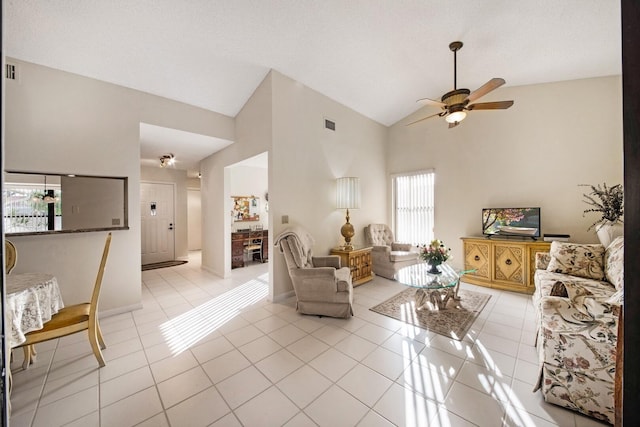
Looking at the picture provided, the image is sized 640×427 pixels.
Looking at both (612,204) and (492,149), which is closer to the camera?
(612,204)

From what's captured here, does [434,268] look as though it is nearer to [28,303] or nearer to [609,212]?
[609,212]

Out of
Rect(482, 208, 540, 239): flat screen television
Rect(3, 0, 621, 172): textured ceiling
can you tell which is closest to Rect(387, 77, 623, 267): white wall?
Rect(482, 208, 540, 239): flat screen television

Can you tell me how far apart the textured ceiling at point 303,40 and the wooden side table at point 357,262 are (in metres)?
2.83

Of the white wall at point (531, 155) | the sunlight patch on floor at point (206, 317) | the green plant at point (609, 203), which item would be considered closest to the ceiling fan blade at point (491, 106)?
the white wall at point (531, 155)

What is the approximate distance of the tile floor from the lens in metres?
1.55

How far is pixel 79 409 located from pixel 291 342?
5.21ft

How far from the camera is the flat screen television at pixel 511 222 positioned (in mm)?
3795

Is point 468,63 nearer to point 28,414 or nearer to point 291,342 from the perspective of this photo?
point 291,342

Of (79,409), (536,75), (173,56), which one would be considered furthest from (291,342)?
(536,75)

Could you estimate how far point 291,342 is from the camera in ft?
7.87

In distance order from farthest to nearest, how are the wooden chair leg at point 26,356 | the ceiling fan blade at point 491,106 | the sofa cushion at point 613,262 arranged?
1. the ceiling fan blade at point 491,106
2. the sofa cushion at point 613,262
3. the wooden chair leg at point 26,356

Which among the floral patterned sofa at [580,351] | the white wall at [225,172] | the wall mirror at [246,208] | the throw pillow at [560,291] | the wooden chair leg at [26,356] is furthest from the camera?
the wall mirror at [246,208]

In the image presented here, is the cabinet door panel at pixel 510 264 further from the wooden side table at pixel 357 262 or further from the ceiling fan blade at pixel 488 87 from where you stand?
the ceiling fan blade at pixel 488 87

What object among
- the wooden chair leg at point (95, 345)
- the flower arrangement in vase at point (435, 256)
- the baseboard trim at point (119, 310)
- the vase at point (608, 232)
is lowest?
the baseboard trim at point (119, 310)
